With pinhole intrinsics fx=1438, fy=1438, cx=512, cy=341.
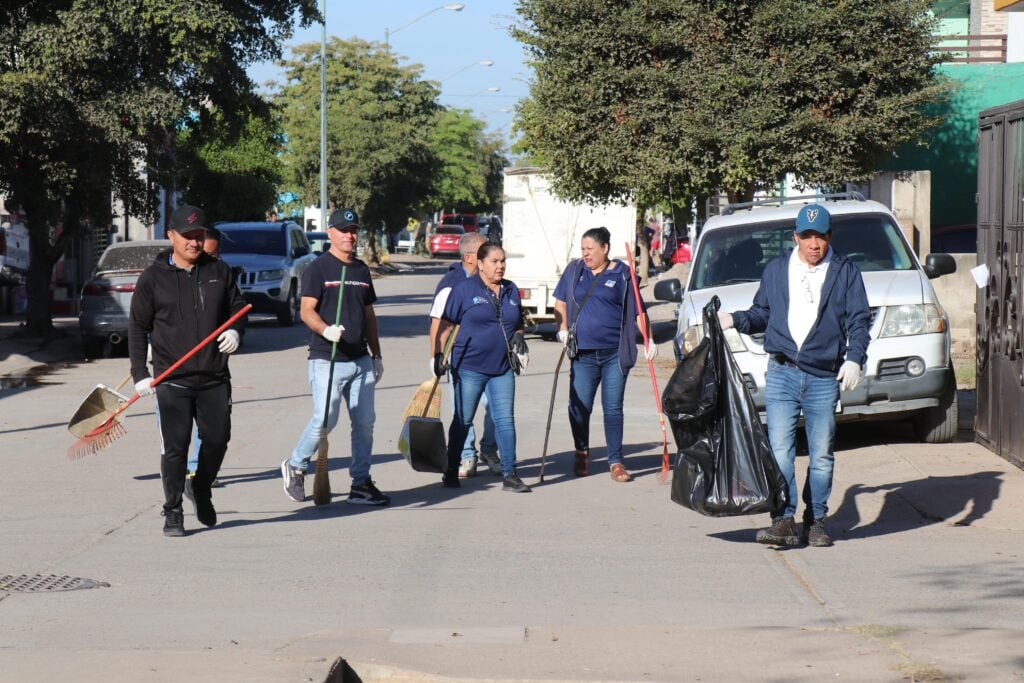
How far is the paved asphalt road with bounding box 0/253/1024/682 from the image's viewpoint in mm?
5648

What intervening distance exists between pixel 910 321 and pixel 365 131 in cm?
4843

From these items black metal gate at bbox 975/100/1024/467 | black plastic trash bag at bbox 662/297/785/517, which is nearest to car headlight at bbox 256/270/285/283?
black metal gate at bbox 975/100/1024/467

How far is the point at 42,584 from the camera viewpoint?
7.17 metres

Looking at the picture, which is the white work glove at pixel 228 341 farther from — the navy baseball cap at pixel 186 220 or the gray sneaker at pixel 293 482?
the gray sneaker at pixel 293 482

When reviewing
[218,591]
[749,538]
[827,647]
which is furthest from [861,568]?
[218,591]

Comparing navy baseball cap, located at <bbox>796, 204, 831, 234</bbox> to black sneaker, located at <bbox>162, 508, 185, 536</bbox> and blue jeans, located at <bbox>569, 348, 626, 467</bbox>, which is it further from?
black sneaker, located at <bbox>162, 508, 185, 536</bbox>

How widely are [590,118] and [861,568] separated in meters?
14.2

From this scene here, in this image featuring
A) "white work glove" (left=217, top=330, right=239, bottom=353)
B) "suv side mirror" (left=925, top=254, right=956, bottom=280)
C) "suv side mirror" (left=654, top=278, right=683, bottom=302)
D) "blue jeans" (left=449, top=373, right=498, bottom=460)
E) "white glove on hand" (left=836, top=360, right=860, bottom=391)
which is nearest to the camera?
"white glove on hand" (left=836, top=360, right=860, bottom=391)

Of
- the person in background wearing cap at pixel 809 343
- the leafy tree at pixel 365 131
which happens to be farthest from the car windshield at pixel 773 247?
the leafy tree at pixel 365 131

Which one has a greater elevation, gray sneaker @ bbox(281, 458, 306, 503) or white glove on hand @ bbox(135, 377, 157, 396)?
white glove on hand @ bbox(135, 377, 157, 396)

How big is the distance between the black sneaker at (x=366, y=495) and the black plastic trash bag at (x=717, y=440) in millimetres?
2351

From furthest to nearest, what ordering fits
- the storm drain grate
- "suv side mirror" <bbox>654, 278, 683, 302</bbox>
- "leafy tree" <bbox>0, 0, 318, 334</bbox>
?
"leafy tree" <bbox>0, 0, 318, 334</bbox> < "suv side mirror" <bbox>654, 278, 683, 302</bbox> < the storm drain grate

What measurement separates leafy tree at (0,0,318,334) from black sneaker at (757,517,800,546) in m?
14.1

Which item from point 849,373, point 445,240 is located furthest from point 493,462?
point 445,240
